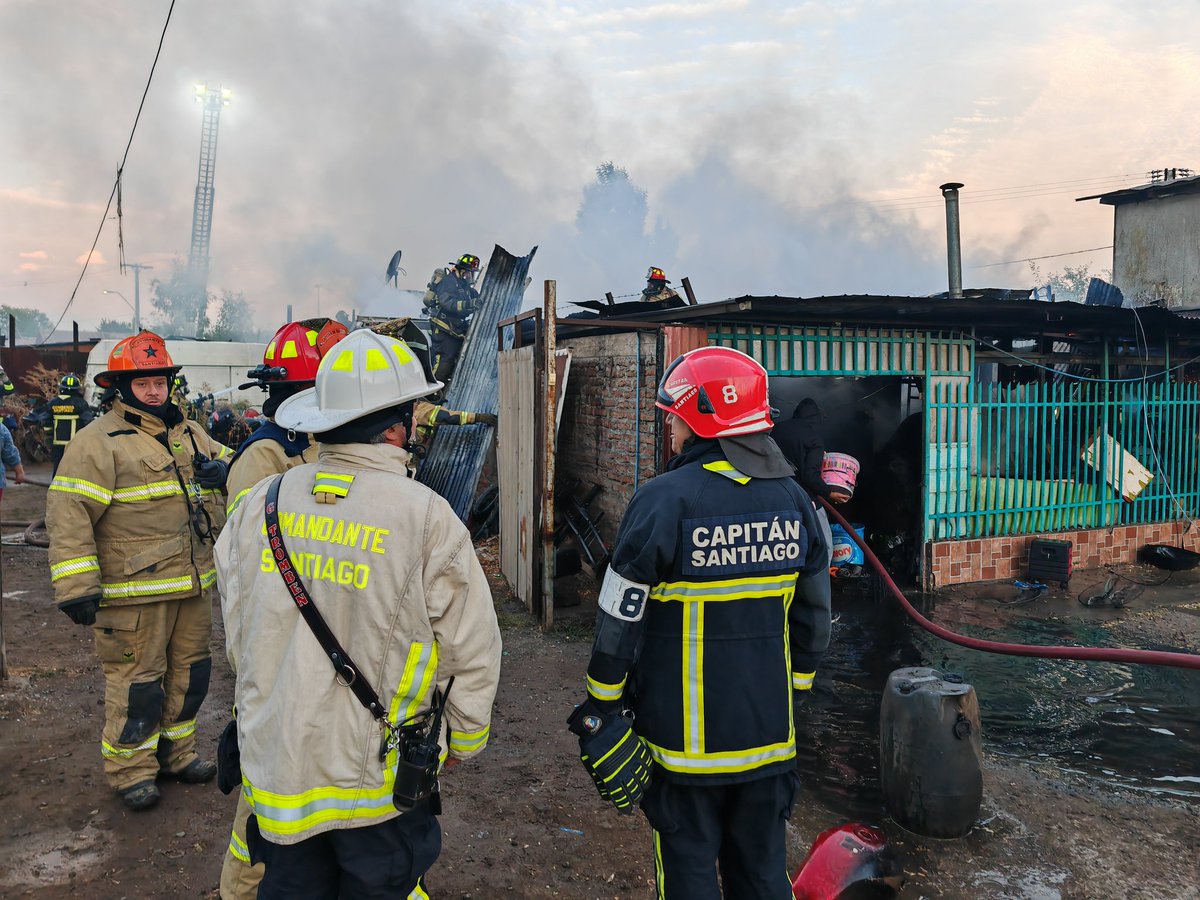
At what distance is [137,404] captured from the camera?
3977 mm

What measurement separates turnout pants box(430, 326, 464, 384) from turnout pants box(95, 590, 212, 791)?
710 cm

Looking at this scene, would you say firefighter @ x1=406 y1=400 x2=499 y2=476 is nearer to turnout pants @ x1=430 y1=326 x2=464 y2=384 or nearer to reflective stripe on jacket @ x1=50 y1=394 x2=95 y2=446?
turnout pants @ x1=430 y1=326 x2=464 y2=384

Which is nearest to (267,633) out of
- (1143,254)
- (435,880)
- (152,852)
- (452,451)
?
(435,880)

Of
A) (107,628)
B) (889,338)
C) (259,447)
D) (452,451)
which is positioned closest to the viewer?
(259,447)

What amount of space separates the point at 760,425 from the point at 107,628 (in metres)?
3.24

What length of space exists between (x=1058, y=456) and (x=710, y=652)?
27.4ft

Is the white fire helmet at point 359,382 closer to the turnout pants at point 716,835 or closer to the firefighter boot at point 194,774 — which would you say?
the turnout pants at point 716,835

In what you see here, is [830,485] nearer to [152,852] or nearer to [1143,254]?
[152,852]

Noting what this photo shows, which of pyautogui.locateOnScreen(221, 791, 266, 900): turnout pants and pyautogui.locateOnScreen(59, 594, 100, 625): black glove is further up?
pyautogui.locateOnScreen(59, 594, 100, 625): black glove

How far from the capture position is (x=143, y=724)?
3.89 meters

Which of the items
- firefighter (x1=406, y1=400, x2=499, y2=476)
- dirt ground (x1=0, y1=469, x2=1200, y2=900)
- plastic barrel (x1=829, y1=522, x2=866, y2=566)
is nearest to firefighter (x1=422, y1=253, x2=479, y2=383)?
firefighter (x1=406, y1=400, x2=499, y2=476)

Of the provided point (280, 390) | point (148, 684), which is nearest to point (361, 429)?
point (280, 390)

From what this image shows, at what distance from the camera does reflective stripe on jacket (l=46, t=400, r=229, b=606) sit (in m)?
3.72

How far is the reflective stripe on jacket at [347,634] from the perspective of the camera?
6.66ft
